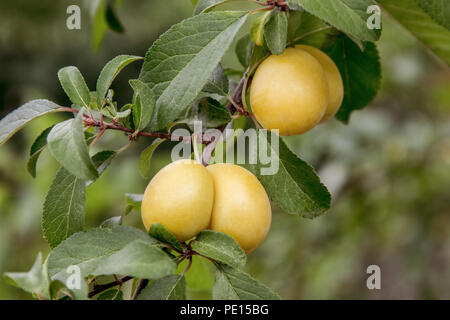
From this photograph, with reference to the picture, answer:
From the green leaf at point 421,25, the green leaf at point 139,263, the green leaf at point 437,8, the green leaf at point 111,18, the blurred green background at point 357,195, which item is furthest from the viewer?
the blurred green background at point 357,195

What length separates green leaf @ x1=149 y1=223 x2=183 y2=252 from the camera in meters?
0.40

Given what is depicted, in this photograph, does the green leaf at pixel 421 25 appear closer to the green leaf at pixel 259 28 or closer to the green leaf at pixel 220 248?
the green leaf at pixel 259 28

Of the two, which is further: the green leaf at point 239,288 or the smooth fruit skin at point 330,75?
the smooth fruit skin at point 330,75

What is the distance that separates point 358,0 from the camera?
0.44 metres

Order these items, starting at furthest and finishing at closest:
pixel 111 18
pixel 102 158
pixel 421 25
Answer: pixel 111 18, pixel 421 25, pixel 102 158

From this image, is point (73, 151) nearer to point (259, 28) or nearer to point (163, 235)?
point (163, 235)

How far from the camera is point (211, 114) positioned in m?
0.48

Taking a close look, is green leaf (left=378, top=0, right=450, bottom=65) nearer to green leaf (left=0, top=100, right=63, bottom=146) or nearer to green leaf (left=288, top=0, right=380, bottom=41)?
green leaf (left=288, top=0, right=380, bottom=41)

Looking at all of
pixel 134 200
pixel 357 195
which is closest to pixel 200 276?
pixel 134 200

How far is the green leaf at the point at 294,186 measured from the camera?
1.49 feet

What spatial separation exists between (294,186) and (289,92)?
9 cm

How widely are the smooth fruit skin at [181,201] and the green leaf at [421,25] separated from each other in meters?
0.32

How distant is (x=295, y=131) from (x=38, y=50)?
384cm

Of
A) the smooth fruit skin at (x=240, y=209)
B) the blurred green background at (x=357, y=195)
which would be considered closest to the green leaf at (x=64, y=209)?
the smooth fruit skin at (x=240, y=209)
